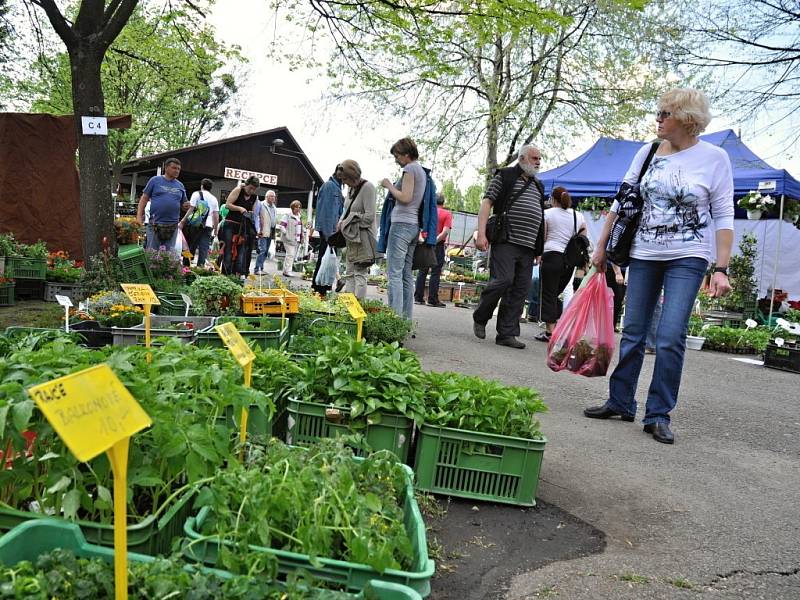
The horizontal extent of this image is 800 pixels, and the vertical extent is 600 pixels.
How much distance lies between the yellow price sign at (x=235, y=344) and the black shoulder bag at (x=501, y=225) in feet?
16.8

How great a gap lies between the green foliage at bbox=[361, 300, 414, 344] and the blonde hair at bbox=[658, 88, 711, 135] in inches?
125

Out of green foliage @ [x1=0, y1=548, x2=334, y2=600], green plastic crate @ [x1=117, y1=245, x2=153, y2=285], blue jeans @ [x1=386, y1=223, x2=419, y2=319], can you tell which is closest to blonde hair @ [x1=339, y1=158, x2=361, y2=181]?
blue jeans @ [x1=386, y1=223, x2=419, y2=319]

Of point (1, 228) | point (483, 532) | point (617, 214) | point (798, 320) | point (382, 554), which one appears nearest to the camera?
point (382, 554)

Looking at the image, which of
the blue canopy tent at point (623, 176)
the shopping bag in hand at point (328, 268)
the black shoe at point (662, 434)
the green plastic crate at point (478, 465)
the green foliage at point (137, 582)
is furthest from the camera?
the blue canopy tent at point (623, 176)

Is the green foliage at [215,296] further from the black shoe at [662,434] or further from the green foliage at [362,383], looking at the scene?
the black shoe at [662,434]

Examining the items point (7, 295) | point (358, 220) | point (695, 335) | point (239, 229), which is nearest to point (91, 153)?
point (7, 295)

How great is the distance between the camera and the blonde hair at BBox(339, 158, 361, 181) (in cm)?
741

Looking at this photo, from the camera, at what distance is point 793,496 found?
351cm

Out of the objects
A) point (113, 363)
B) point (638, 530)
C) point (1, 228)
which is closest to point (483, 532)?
point (638, 530)

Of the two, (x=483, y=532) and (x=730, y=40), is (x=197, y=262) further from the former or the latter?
(x=483, y=532)

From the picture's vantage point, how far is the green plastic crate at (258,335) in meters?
4.70

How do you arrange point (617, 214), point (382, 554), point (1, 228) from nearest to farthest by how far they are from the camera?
point (382, 554), point (617, 214), point (1, 228)

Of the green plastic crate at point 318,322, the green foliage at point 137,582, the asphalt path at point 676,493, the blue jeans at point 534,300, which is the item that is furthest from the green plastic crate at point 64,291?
the green foliage at point 137,582

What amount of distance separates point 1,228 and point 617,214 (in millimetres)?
10274
